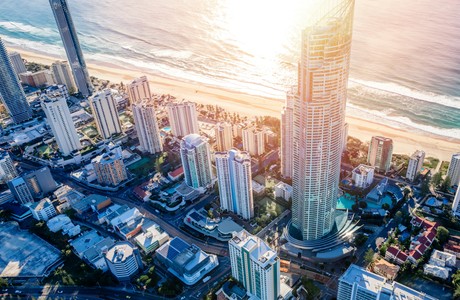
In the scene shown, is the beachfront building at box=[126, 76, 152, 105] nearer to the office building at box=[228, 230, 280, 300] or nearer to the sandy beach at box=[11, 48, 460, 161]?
the sandy beach at box=[11, 48, 460, 161]

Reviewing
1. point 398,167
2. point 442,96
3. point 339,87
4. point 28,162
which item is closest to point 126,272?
point 339,87

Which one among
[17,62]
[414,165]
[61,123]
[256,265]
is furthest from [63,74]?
[414,165]

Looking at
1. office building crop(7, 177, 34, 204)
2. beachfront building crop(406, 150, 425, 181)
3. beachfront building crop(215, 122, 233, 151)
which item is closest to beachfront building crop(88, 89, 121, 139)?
office building crop(7, 177, 34, 204)

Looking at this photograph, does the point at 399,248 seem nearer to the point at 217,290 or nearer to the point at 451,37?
the point at 217,290

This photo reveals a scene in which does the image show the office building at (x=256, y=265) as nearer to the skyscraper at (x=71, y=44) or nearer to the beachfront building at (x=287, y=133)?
the beachfront building at (x=287, y=133)

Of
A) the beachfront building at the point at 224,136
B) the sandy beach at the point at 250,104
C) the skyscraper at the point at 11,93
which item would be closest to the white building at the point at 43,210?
the beachfront building at the point at 224,136

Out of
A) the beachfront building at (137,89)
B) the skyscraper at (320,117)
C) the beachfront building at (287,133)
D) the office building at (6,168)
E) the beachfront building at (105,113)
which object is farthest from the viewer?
the beachfront building at (137,89)
